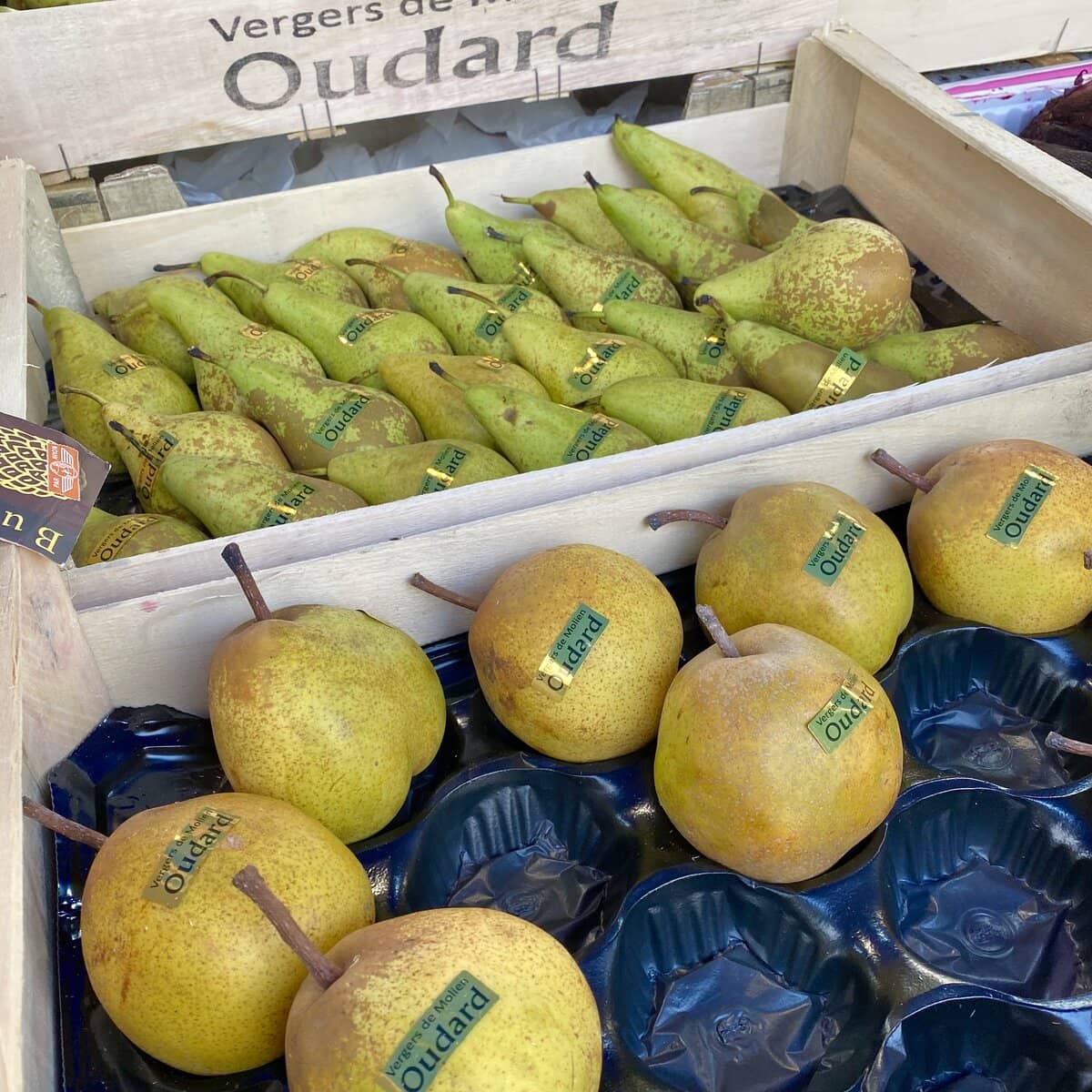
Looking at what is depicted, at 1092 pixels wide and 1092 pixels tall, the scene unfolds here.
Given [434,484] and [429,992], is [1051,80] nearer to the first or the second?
[434,484]

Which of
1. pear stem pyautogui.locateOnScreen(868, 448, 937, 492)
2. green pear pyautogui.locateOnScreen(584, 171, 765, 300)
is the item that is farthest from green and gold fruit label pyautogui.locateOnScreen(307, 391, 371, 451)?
pear stem pyautogui.locateOnScreen(868, 448, 937, 492)

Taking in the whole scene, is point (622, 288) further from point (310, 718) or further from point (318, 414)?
point (310, 718)

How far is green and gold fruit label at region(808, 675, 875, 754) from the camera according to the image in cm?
105

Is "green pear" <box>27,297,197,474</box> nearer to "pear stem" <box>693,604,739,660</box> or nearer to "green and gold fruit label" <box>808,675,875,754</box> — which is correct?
"pear stem" <box>693,604,739,660</box>

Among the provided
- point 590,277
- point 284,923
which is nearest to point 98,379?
point 590,277

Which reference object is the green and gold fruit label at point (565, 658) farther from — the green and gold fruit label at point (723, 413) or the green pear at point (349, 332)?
the green pear at point (349, 332)

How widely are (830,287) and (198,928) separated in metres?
1.46

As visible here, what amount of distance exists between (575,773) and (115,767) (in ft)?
1.92

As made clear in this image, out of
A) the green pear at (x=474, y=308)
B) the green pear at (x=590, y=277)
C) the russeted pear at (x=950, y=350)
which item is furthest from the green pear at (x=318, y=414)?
the russeted pear at (x=950, y=350)

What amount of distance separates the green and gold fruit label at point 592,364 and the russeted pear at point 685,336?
112 mm

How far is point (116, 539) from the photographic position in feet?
4.70

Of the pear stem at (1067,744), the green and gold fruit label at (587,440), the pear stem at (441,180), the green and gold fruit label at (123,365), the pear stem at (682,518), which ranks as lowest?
the pear stem at (1067,744)

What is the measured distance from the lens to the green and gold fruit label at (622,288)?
1.96 metres

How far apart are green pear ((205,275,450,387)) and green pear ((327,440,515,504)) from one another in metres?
0.31
